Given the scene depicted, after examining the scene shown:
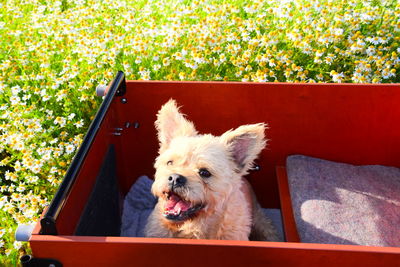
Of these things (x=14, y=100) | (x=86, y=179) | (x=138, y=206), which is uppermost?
(x=86, y=179)

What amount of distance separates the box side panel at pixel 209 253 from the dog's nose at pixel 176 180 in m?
0.47

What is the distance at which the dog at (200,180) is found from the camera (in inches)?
84.7

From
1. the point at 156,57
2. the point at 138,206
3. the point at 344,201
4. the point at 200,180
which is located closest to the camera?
the point at 200,180

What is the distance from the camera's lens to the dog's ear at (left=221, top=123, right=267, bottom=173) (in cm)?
222

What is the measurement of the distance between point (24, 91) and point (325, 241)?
294cm

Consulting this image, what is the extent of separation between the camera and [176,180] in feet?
6.72

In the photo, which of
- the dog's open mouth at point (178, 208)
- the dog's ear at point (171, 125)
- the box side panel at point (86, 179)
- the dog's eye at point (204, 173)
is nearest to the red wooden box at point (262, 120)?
the box side panel at point (86, 179)

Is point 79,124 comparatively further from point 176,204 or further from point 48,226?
point 48,226

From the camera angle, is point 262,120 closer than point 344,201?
No

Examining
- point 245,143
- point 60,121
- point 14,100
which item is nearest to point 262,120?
point 245,143

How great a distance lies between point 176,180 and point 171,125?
1.65 feet

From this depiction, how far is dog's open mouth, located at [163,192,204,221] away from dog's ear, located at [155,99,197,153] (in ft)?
1.32

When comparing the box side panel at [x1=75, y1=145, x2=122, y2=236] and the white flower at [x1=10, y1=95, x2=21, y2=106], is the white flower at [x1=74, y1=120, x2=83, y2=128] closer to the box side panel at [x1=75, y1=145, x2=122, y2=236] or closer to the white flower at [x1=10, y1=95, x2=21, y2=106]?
the white flower at [x1=10, y1=95, x2=21, y2=106]

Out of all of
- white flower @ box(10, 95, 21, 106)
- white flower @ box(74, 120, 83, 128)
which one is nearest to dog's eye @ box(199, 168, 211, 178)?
white flower @ box(74, 120, 83, 128)
